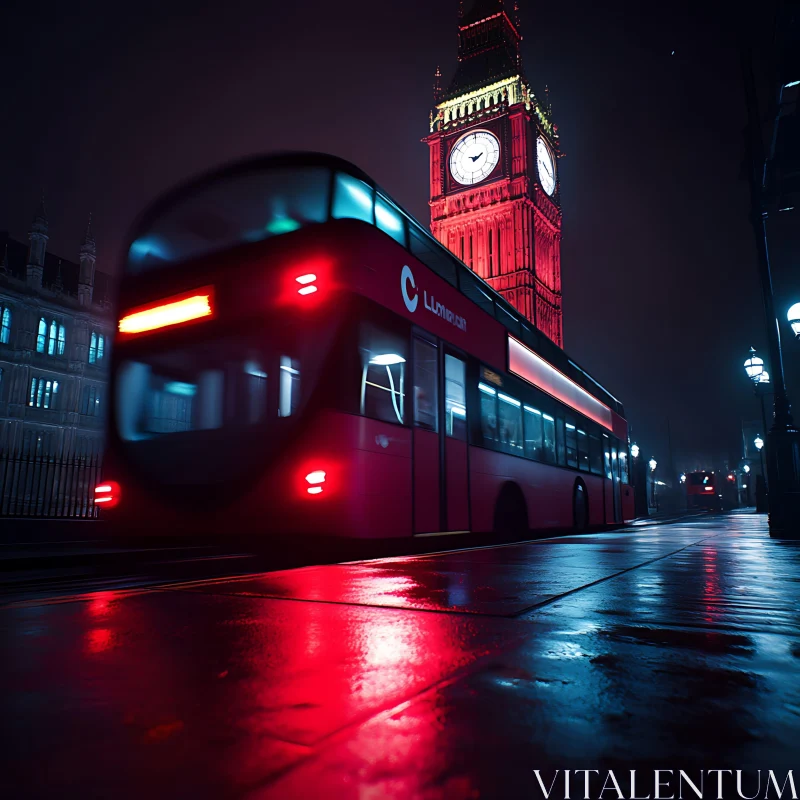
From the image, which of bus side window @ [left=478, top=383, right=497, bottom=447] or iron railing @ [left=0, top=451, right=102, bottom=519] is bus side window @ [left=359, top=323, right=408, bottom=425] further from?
iron railing @ [left=0, top=451, right=102, bottom=519]

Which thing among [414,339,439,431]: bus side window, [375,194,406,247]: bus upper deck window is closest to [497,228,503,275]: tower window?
[375,194,406,247]: bus upper deck window

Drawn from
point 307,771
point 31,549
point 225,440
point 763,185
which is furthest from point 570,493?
point 307,771

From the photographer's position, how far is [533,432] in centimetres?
1066

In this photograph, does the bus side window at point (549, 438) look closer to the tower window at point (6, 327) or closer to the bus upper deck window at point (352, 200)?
the bus upper deck window at point (352, 200)

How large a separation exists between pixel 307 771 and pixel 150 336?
21.2 ft

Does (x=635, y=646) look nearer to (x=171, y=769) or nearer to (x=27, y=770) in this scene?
(x=171, y=769)

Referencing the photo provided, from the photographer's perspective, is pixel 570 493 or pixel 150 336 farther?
pixel 570 493

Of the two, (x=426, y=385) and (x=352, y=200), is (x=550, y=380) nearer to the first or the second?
(x=426, y=385)

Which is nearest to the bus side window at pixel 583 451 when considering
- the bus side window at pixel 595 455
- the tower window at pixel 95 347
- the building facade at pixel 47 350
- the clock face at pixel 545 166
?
the bus side window at pixel 595 455

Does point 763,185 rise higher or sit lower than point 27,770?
higher

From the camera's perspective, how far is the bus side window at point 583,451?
1337 centimetres

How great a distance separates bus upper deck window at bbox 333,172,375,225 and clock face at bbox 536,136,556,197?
81.6m

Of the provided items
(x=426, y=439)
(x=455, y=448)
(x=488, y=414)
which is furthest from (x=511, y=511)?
(x=426, y=439)

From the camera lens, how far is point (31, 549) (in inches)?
332
